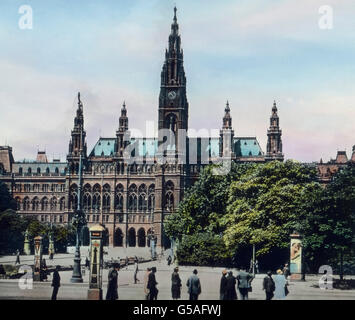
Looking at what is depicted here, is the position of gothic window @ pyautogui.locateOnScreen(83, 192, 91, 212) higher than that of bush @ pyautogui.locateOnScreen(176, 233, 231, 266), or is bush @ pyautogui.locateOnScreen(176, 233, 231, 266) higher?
gothic window @ pyautogui.locateOnScreen(83, 192, 91, 212)

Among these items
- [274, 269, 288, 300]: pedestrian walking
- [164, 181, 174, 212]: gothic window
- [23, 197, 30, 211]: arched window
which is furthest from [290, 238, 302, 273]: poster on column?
[23, 197, 30, 211]: arched window

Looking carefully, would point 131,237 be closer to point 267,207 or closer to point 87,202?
point 87,202

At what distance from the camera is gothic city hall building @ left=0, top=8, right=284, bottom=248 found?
108250 millimetres

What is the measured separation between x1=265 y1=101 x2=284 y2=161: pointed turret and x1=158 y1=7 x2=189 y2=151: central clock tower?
570 inches

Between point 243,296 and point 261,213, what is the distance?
1043 inches

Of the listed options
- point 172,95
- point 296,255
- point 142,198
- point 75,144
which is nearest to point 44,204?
point 75,144

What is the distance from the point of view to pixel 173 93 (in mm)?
109750

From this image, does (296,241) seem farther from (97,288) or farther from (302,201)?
(97,288)

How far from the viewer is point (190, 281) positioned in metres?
22.8

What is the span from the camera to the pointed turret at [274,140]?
108375 millimetres

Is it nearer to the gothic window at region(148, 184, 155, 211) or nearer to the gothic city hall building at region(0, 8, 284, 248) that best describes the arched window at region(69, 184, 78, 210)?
the gothic city hall building at region(0, 8, 284, 248)

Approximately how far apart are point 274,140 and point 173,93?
18597mm

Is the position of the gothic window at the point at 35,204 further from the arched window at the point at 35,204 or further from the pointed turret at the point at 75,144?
the pointed turret at the point at 75,144

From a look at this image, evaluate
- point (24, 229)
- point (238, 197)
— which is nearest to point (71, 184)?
point (24, 229)
